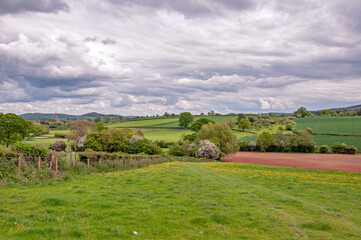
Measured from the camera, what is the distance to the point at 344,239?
8109mm

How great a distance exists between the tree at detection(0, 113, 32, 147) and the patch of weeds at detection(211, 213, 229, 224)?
7051 cm

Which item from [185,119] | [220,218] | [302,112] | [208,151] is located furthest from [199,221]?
[302,112]

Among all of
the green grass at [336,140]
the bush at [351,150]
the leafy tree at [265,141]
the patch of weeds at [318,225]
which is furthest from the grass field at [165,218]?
the green grass at [336,140]

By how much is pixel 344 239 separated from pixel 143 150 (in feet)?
204

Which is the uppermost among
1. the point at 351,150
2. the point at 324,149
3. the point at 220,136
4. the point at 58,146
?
the point at 220,136

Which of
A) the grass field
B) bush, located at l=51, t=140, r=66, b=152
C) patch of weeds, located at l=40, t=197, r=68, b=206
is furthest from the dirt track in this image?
bush, located at l=51, t=140, r=66, b=152

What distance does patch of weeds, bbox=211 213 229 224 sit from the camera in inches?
360

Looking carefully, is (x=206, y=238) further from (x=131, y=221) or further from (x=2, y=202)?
(x=2, y=202)

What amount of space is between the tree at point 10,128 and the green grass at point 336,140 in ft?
321

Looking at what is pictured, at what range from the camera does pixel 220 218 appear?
9.29 meters

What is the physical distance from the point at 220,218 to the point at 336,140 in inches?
3842

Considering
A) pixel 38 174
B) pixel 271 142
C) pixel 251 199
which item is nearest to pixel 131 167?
pixel 38 174

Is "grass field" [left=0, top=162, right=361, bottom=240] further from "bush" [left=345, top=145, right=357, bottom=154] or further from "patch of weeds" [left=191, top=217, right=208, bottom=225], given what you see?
"bush" [left=345, top=145, right=357, bottom=154]

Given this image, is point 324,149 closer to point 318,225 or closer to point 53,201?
point 318,225
